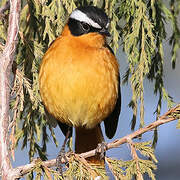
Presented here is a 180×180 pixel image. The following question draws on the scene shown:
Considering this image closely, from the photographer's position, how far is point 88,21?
3025mm

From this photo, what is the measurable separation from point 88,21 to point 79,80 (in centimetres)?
45

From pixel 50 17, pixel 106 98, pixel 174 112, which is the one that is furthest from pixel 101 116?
pixel 174 112

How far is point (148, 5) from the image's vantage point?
9.19ft

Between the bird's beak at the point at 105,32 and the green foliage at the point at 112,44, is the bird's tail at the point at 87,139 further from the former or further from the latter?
the bird's beak at the point at 105,32

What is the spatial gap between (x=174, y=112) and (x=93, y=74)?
101cm

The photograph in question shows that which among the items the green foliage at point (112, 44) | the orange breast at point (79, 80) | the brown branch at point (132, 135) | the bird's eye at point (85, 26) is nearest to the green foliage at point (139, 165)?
the brown branch at point (132, 135)

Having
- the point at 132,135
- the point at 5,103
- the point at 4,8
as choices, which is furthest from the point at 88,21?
the point at 132,135

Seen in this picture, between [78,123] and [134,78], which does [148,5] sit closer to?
[134,78]

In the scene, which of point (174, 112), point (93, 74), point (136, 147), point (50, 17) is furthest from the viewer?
point (93, 74)

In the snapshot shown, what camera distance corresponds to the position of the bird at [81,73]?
9.32 ft

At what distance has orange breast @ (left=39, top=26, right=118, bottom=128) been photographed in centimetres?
284

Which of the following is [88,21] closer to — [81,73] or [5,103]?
[81,73]

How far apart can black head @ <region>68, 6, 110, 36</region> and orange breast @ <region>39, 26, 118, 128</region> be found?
2.2 inches

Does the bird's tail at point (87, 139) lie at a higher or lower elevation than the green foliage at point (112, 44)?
lower
